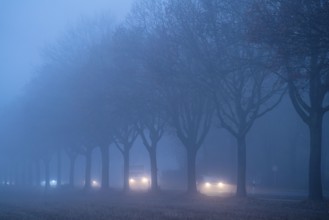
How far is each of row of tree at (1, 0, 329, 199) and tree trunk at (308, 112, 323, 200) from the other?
51 mm

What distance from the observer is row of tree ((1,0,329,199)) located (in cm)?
1995

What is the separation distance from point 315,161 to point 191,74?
1040 centimetres

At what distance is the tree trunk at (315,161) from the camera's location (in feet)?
76.1

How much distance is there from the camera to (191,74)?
30.5 m

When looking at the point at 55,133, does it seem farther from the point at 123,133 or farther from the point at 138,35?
the point at 138,35

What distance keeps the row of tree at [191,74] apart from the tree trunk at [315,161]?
5 centimetres

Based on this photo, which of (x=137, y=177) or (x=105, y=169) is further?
(x=137, y=177)

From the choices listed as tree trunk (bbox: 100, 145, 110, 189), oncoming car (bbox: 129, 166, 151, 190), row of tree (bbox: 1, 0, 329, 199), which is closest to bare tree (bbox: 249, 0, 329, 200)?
row of tree (bbox: 1, 0, 329, 199)

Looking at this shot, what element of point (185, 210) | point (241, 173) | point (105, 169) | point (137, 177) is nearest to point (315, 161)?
point (241, 173)

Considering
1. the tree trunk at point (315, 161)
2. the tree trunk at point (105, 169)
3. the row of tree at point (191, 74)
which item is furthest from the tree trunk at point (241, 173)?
the tree trunk at point (105, 169)

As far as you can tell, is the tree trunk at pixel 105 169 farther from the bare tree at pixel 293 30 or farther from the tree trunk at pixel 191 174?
the bare tree at pixel 293 30

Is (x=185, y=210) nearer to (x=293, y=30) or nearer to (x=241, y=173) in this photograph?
(x=293, y=30)

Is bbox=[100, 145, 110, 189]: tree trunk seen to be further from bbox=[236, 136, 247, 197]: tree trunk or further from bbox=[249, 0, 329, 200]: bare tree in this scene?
bbox=[249, 0, 329, 200]: bare tree

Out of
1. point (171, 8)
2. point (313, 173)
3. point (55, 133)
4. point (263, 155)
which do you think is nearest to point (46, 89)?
point (55, 133)
